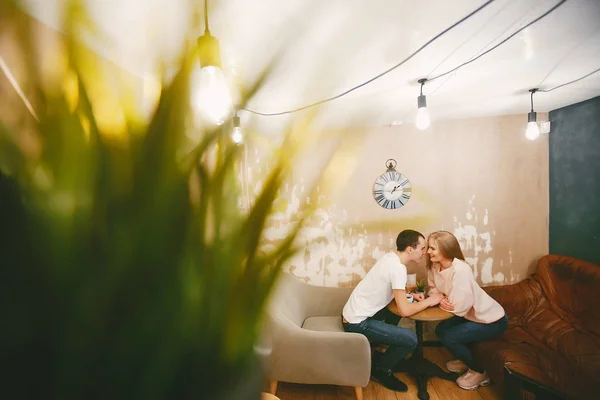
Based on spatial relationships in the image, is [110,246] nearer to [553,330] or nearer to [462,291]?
[462,291]

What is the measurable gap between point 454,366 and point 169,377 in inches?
127

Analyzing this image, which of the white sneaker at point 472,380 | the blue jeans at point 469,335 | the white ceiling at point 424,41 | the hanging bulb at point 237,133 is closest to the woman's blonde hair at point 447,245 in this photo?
the blue jeans at point 469,335

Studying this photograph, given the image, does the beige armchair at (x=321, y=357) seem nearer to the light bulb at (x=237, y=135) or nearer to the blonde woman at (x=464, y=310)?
the blonde woman at (x=464, y=310)

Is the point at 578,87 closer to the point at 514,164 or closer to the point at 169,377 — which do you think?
the point at 514,164

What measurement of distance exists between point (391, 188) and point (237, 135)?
3.32 meters

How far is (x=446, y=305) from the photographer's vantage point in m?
2.49

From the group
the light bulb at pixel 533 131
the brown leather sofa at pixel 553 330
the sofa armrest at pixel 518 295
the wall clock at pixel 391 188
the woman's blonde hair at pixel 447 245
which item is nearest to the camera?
the brown leather sofa at pixel 553 330

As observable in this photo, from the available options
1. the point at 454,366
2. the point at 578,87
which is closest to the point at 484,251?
the point at 454,366

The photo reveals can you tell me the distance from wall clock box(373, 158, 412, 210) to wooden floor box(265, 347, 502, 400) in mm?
1726

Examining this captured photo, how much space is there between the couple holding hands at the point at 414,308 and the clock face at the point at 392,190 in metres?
0.85

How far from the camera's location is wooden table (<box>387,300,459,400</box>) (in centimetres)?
240

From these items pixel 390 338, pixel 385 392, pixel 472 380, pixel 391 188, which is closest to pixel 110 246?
pixel 390 338

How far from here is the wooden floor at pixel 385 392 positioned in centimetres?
236

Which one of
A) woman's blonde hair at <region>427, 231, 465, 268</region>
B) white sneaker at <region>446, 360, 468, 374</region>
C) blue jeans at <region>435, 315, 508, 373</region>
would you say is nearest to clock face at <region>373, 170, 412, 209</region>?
woman's blonde hair at <region>427, 231, 465, 268</region>
